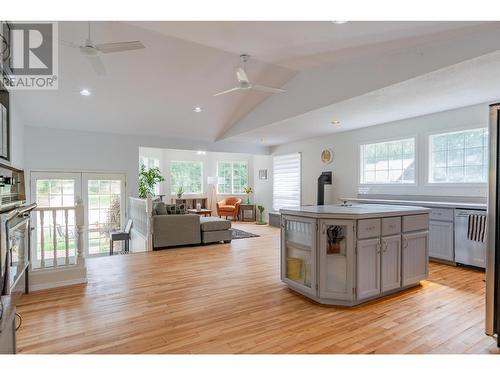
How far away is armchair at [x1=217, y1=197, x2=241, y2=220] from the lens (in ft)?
32.1

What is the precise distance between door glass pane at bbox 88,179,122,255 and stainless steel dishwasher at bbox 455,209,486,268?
664 centimetres

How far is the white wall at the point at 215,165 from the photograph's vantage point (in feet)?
31.0

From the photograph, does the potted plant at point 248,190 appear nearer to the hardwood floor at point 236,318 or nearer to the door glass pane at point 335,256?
the hardwood floor at point 236,318

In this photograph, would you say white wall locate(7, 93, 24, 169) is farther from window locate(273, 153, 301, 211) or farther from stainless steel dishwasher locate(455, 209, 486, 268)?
stainless steel dishwasher locate(455, 209, 486, 268)

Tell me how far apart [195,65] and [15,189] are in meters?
2.98

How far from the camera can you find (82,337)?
2.21 meters

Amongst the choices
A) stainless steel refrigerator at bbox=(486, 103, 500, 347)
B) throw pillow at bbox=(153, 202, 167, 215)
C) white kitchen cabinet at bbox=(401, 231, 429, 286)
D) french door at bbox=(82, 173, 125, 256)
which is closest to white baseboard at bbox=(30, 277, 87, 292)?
throw pillow at bbox=(153, 202, 167, 215)

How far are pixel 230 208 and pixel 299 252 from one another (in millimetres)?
6797

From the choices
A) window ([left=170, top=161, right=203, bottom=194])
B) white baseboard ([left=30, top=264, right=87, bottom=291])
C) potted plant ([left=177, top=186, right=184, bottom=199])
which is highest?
window ([left=170, top=161, right=203, bottom=194])

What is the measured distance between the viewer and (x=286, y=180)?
849 cm

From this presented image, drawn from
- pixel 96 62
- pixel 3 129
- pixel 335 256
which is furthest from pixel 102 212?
pixel 335 256

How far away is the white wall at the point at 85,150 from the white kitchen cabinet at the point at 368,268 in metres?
5.66

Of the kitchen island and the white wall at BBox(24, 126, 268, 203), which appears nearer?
the kitchen island
